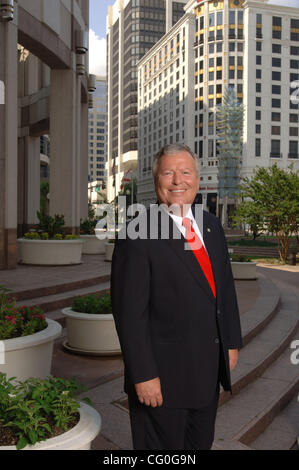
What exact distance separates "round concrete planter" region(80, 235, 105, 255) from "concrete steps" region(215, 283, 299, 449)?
408 inches

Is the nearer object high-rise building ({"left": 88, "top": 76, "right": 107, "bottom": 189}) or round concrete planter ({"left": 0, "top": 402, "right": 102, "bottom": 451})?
round concrete planter ({"left": 0, "top": 402, "right": 102, "bottom": 451})

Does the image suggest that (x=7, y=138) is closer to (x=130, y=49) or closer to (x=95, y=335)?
(x=95, y=335)

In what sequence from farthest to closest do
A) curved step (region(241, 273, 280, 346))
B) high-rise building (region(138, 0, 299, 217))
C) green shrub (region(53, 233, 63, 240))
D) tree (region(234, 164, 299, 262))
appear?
high-rise building (region(138, 0, 299, 217)) → tree (region(234, 164, 299, 262)) → green shrub (region(53, 233, 63, 240)) → curved step (region(241, 273, 280, 346))

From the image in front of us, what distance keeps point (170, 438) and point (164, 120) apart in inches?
3505

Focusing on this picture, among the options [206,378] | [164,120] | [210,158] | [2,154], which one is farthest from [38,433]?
[164,120]

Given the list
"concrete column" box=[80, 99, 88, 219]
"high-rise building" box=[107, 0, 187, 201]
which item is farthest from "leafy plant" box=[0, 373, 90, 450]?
"high-rise building" box=[107, 0, 187, 201]

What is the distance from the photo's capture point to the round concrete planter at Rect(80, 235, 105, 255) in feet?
57.3

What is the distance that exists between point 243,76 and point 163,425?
7658 cm

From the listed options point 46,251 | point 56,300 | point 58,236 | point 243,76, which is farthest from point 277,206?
point 243,76

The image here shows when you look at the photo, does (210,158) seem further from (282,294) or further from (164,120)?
(282,294)

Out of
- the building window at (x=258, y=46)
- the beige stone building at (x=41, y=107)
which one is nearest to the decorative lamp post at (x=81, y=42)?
the beige stone building at (x=41, y=107)

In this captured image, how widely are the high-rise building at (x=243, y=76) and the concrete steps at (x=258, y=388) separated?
6581cm

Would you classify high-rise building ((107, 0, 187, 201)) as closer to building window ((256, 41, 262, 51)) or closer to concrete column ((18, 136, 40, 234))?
building window ((256, 41, 262, 51))

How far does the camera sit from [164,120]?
290ft
